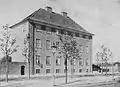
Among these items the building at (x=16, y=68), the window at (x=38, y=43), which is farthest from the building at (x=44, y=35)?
the building at (x=16, y=68)

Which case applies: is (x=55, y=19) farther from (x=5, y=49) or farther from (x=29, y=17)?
(x=5, y=49)

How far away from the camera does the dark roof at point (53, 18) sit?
45.1 m

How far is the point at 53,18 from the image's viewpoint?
4997 cm

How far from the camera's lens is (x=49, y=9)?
5144 centimetres

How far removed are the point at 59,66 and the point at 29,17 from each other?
14905 millimetres

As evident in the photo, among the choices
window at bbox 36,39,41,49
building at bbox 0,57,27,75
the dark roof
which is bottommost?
building at bbox 0,57,27,75

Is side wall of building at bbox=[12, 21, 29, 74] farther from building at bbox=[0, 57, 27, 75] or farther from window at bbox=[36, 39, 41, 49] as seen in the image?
window at bbox=[36, 39, 41, 49]

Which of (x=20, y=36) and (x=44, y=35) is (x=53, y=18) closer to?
(x=44, y=35)

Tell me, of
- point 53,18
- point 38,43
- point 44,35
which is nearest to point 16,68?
point 38,43

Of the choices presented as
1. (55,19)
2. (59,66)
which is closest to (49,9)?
(55,19)

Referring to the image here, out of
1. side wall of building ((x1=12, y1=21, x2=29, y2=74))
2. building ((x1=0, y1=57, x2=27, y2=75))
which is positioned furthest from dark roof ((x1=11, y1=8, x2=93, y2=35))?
building ((x1=0, y1=57, x2=27, y2=75))

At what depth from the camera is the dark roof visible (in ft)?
148

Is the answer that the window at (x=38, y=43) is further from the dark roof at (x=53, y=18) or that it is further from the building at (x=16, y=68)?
the building at (x=16, y=68)

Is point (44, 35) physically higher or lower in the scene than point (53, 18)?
lower
